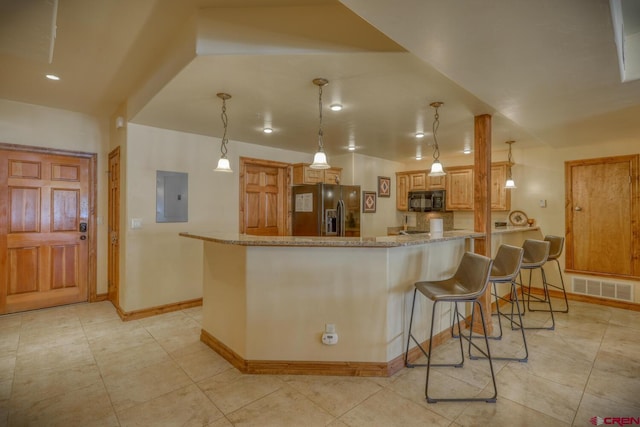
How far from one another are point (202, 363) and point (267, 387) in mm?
711

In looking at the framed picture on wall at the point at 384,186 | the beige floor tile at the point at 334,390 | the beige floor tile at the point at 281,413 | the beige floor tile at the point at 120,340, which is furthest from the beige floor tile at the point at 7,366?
the framed picture on wall at the point at 384,186

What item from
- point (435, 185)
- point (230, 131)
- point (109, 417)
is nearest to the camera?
point (109, 417)

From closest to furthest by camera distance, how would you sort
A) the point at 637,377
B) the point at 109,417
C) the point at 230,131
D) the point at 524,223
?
the point at 109,417, the point at 637,377, the point at 230,131, the point at 524,223

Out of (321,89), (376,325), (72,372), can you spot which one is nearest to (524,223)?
(376,325)

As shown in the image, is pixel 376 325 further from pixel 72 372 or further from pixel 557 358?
pixel 72 372

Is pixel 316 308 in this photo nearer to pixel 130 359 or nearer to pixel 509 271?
pixel 130 359

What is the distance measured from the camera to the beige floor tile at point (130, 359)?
98.0 inches

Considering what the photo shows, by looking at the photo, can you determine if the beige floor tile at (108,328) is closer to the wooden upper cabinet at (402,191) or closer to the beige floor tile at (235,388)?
the beige floor tile at (235,388)

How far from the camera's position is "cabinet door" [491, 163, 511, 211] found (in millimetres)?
4992

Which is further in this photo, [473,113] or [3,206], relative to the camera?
[3,206]

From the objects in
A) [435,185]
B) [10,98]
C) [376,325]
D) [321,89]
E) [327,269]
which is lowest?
[376,325]

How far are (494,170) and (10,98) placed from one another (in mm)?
6747

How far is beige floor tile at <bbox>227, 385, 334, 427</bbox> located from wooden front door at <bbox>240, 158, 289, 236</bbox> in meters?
2.82

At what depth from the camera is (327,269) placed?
94.0 inches
